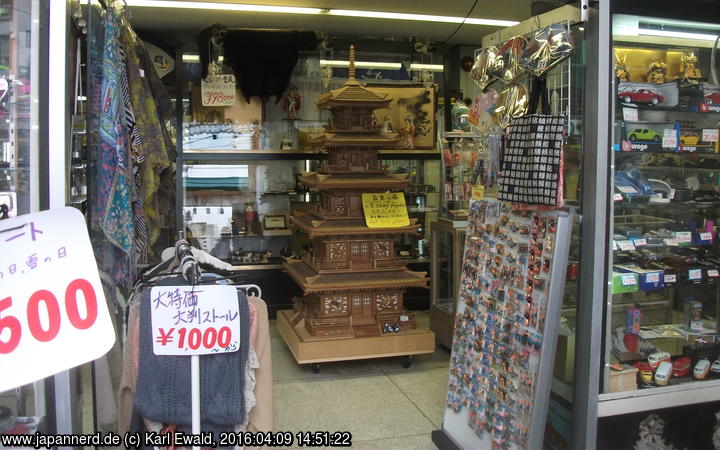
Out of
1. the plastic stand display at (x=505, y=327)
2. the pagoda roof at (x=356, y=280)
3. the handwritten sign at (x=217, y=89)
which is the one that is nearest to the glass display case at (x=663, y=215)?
the plastic stand display at (x=505, y=327)

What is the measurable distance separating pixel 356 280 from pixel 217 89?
7.92ft

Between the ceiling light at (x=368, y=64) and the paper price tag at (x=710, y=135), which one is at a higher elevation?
the ceiling light at (x=368, y=64)

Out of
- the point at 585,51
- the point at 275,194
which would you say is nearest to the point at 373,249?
the point at 275,194

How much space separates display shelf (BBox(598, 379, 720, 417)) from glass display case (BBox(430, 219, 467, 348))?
2.12m

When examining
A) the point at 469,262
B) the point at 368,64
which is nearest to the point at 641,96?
the point at 469,262

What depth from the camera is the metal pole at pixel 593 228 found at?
243 cm

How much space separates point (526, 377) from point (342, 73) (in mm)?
4192

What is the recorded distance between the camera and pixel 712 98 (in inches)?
113

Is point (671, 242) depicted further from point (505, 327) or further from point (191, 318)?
point (191, 318)

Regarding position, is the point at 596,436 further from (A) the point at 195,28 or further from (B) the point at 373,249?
(A) the point at 195,28

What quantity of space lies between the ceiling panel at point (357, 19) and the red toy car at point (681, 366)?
3.21 m

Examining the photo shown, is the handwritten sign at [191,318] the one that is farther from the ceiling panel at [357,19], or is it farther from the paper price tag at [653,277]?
the ceiling panel at [357,19]

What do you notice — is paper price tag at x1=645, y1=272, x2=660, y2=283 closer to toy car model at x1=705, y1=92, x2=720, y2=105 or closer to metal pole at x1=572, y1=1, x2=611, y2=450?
metal pole at x1=572, y1=1, x2=611, y2=450

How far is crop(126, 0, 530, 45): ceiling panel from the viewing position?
504 cm
